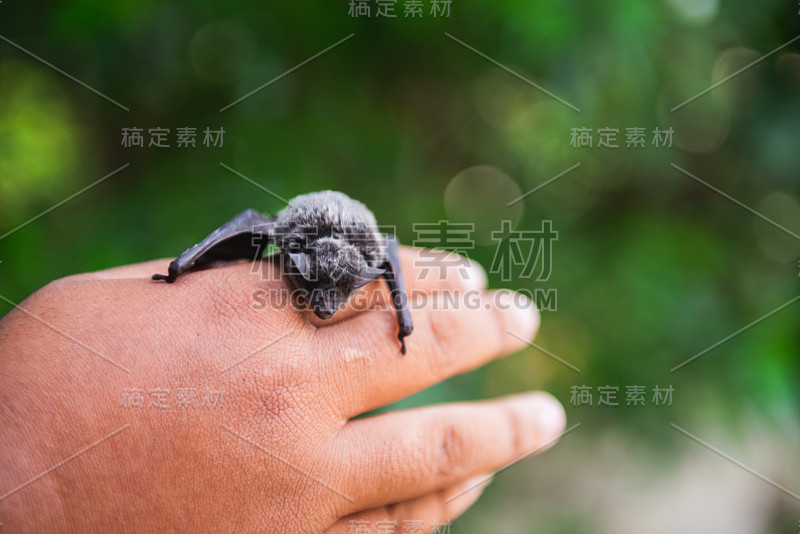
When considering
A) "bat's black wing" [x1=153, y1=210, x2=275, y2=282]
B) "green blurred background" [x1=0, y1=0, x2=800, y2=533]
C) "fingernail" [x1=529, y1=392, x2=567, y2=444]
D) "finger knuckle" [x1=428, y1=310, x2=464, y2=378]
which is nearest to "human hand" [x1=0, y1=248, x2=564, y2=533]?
"finger knuckle" [x1=428, y1=310, x2=464, y2=378]

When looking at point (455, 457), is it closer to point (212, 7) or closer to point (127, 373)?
point (127, 373)

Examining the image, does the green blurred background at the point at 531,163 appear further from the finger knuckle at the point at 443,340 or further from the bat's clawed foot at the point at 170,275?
the bat's clawed foot at the point at 170,275

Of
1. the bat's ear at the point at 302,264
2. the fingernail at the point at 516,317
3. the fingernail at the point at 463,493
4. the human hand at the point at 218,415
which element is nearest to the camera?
the human hand at the point at 218,415

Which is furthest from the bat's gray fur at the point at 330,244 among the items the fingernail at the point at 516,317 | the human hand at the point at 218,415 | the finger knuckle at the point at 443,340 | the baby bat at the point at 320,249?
the fingernail at the point at 516,317

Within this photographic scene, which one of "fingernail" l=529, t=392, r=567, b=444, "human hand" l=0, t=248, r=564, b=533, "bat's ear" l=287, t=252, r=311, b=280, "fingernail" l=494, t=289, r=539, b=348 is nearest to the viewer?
"human hand" l=0, t=248, r=564, b=533

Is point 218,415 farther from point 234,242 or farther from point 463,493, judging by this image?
point 463,493

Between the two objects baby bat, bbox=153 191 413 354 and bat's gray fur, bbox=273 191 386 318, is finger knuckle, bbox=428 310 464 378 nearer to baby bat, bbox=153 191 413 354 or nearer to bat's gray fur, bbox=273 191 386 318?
baby bat, bbox=153 191 413 354

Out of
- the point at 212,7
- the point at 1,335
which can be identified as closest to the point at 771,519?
the point at 1,335
